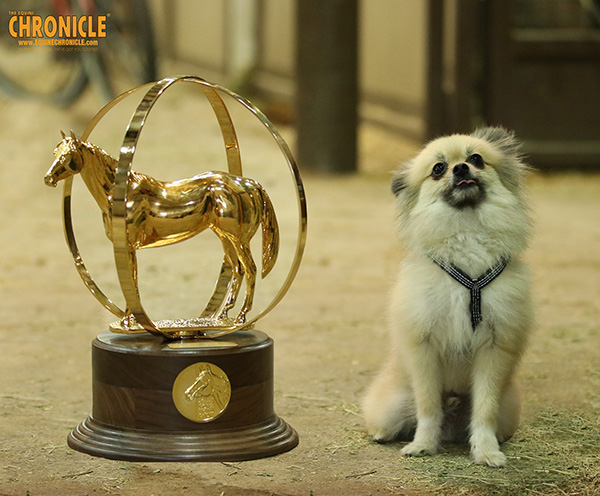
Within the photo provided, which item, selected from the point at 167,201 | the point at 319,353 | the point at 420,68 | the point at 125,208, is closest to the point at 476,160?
the point at 167,201

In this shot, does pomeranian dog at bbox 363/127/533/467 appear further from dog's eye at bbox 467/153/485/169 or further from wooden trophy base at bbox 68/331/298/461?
wooden trophy base at bbox 68/331/298/461

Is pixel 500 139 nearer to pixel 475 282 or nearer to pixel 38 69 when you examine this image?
pixel 475 282

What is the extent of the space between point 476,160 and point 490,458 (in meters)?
Result: 0.87

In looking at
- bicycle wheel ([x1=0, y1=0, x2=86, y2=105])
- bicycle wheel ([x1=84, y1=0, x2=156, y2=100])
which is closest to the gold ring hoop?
bicycle wheel ([x1=84, y1=0, x2=156, y2=100])

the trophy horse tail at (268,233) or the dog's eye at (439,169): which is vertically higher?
the dog's eye at (439,169)

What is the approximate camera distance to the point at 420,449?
2891 mm

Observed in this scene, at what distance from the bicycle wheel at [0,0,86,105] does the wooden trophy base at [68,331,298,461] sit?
19.8ft

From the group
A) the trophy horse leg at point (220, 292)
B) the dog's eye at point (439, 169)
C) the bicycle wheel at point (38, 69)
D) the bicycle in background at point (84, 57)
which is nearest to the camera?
the dog's eye at point (439, 169)

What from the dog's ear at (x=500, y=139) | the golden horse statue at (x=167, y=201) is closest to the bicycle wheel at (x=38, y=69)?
the golden horse statue at (x=167, y=201)

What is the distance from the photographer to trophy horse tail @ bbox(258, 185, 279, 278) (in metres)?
2.93

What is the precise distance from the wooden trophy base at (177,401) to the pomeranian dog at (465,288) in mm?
461

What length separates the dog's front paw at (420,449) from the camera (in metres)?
2.89

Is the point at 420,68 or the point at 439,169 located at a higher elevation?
the point at 420,68

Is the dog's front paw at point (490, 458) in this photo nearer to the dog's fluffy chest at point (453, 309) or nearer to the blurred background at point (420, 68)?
the dog's fluffy chest at point (453, 309)
